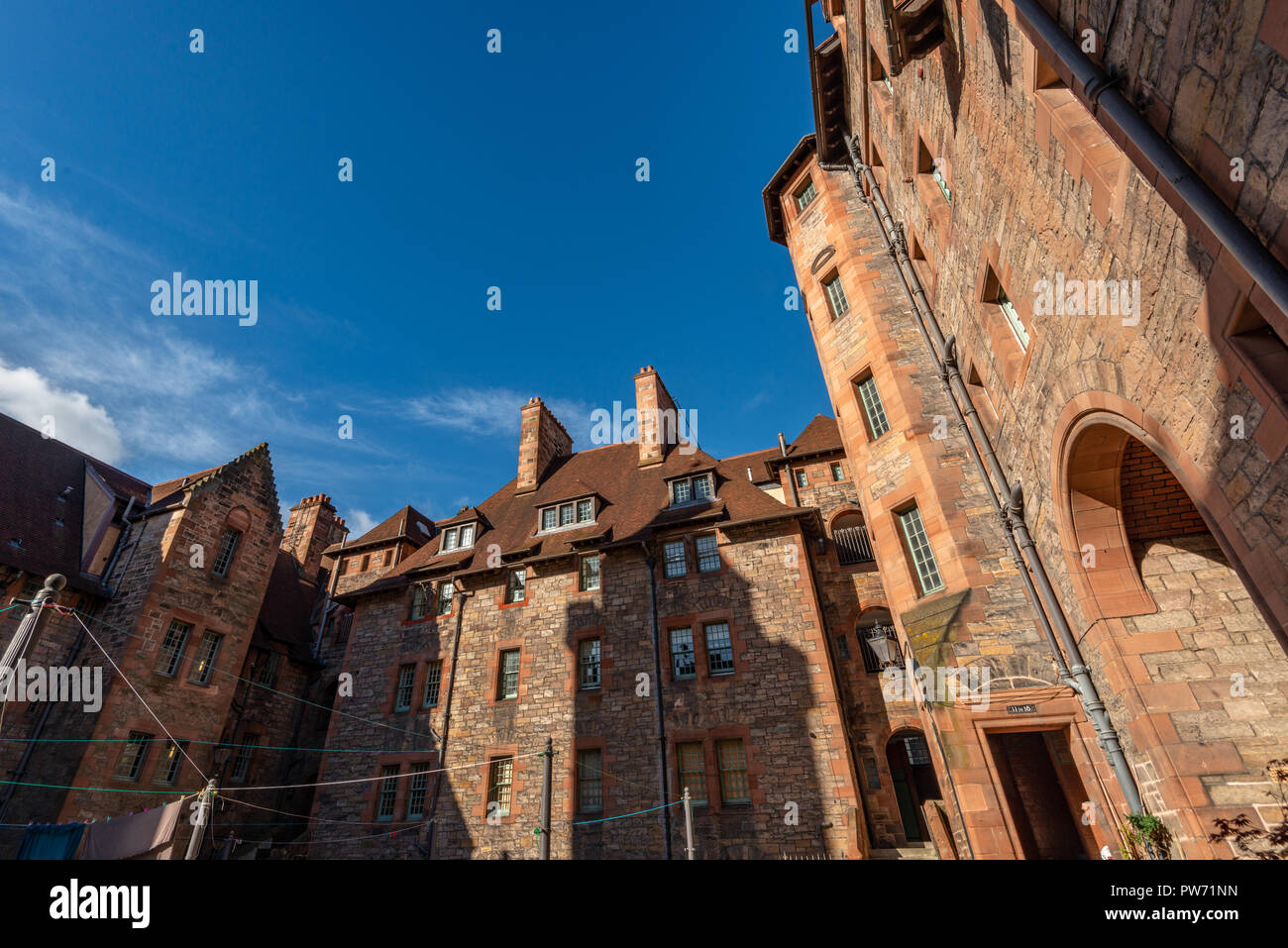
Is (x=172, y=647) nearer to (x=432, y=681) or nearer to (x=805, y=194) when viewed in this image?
(x=432, y=681)

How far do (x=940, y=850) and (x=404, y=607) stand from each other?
1906 centimetres

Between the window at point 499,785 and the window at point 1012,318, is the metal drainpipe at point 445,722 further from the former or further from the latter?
the window at point 1012,318

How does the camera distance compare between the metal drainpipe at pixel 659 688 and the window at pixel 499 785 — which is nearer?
the metal drainpipe at pixel 659 688

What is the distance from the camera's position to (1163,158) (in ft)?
16.6

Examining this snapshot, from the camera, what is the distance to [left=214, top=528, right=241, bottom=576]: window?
72.4ft

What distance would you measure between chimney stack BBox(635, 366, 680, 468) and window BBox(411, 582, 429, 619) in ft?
32.6

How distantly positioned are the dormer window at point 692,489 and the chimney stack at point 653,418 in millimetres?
3000

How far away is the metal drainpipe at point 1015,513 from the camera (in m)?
8.27

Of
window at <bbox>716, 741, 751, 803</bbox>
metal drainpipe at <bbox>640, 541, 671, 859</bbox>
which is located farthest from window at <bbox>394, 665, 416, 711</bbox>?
window at <bbox>716, 741, 751, 803</bbox>

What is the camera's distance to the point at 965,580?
39.0ft

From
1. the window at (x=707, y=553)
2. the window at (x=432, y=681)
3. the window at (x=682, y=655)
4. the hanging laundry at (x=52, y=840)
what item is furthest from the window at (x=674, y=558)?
the hanging laundry at (x=52, y=840)

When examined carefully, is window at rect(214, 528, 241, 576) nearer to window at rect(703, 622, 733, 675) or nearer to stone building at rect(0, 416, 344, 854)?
stone building at rect(0, 416, 344, 854)
